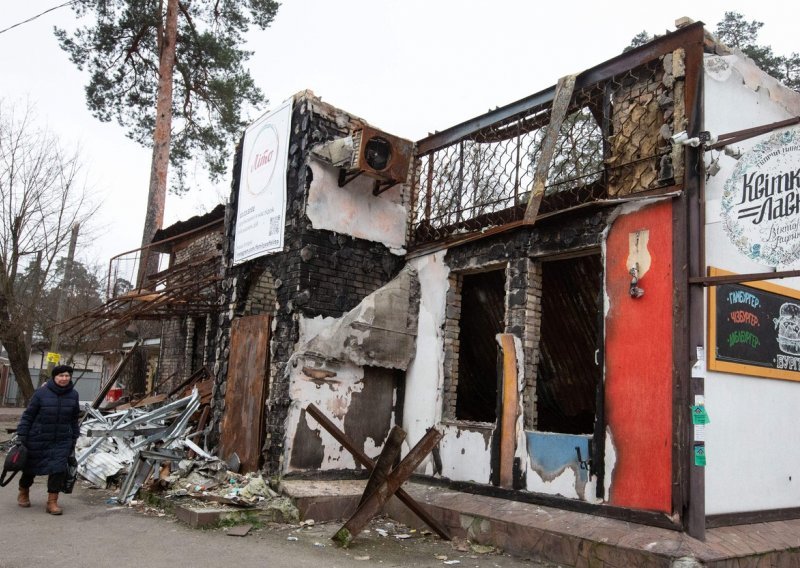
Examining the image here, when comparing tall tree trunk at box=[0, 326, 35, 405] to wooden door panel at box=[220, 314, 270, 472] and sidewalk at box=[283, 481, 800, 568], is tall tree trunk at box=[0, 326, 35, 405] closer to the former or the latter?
wooden door panel at box=[220, 314, 270, 472]

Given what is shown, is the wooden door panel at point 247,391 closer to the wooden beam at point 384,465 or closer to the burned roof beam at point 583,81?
the wooden beam at point 384,465

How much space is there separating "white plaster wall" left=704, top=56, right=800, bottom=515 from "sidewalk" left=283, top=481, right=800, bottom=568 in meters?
0.32

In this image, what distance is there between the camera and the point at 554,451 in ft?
21.4

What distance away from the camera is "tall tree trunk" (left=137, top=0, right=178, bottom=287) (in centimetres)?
1764

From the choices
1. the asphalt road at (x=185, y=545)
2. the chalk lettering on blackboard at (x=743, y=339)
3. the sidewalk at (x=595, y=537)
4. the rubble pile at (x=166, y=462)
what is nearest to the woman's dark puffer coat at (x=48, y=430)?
the asphalt road at (x=185, y=545)

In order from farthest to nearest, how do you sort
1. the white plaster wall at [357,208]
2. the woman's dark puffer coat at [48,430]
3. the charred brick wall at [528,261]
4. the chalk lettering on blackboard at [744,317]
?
the white plaster wall at [357,208] → the woman's dark puffer coat at [48,430] → the charred brick wall at [528,261] → the chalk lettering on blackboard at [744,317]

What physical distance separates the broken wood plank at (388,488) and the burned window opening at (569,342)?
278cm

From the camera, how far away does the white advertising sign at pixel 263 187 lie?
892cm

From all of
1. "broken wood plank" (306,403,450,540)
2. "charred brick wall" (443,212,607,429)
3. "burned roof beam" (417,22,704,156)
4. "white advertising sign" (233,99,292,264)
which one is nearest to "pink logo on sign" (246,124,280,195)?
"white advertising sign" (233,99,292,264)

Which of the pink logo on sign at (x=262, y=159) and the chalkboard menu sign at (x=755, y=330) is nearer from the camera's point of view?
the chalkboard menu sign at (x=755, y=330)

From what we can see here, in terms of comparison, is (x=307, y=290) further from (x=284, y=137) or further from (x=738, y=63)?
(x=738, y=63)

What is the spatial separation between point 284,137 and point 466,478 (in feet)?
16.9

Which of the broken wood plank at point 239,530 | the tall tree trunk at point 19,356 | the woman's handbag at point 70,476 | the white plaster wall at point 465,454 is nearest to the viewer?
the broken wood plank at point 239,530

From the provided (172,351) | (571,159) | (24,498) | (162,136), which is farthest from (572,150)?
(162,136)
